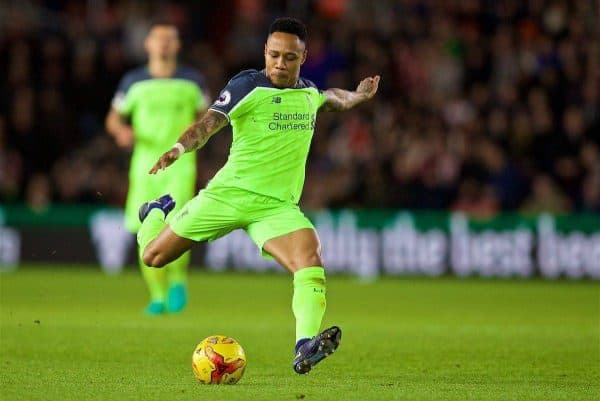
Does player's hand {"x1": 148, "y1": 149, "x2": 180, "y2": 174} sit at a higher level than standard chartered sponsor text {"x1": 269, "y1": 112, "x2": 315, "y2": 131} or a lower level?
lower

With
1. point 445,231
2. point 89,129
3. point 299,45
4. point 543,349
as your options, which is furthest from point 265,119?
point 89,129

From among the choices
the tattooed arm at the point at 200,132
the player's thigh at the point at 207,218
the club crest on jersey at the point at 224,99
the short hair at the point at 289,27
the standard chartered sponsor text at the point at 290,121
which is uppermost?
the short hair at the point at 289,27

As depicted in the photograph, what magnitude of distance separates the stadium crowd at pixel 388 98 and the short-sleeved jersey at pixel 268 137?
12.0 m

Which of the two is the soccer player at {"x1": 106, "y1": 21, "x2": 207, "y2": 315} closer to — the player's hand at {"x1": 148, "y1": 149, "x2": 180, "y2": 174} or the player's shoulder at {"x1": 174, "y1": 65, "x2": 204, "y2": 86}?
the player's shoulder at {"x1": 174, "y1": 65, "x2": 204, "y2": 86}

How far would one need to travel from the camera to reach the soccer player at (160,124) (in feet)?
44.1

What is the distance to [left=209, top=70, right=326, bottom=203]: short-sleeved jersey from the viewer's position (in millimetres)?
8844

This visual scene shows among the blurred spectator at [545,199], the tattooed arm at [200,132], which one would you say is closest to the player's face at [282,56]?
the tattooed arm at [200,132]

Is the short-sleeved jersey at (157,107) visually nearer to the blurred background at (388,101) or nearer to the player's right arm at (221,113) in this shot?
the player's right arm at (221,113)

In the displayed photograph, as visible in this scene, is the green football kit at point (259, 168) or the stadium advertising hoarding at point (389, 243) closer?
the green football kit at point (259, 168)

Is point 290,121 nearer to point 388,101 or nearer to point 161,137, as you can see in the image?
point 161,137

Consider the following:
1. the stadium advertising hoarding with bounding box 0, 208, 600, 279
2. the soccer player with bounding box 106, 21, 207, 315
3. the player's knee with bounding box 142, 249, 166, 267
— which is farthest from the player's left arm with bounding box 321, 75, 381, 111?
the stadium advertising hoarding with bounding box 0, 208, 600, 279

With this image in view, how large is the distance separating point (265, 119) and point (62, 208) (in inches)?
495

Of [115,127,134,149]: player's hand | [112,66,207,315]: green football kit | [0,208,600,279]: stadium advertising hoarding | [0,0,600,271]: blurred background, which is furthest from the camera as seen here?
[0,0,600,271]: blurred background

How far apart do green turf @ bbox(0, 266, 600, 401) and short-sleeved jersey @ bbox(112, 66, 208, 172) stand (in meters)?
1.75
